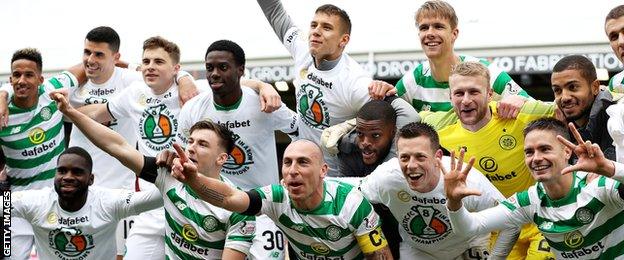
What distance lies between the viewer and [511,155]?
32.1ft

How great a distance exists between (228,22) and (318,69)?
8.20 metres

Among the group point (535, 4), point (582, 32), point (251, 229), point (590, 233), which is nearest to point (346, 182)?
point (251, 229)

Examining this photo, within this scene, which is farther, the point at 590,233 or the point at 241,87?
the point at 241,87

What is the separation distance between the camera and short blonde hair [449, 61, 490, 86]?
968 centimetres

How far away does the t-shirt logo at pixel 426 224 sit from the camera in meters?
9.48

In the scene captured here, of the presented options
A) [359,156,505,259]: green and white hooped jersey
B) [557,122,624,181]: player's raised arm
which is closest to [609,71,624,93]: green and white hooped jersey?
[359,156,505,259]: green and white hooped jersey

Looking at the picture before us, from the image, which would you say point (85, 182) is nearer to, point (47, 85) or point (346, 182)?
point (47, 85)

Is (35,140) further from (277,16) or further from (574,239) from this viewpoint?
(574,239)

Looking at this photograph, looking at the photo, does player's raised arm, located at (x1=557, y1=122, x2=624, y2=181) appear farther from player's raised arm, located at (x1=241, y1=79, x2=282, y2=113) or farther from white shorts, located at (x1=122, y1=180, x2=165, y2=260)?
white shorts, located at (x1=122, y1=180, x2=165, y2=260)

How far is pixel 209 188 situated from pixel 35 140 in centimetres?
328

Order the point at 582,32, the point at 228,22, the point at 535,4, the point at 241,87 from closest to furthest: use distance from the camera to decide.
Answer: the point at 241,87 < the point at 582,32 < the point at 535,4 < the point at 228,22

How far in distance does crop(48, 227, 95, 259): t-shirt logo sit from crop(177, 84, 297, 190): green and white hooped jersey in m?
1.14

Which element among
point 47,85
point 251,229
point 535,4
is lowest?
point 251,229

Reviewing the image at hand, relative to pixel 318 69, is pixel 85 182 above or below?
below
